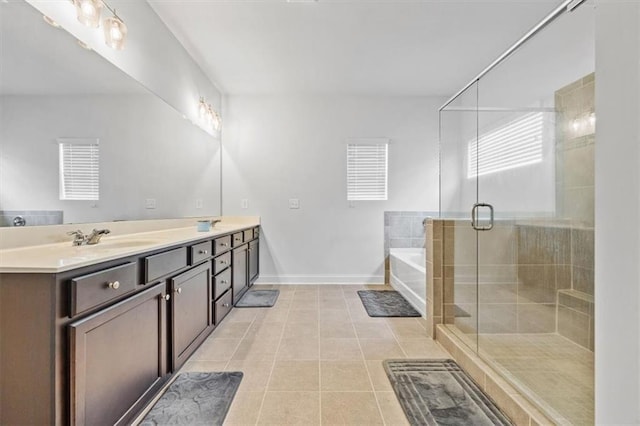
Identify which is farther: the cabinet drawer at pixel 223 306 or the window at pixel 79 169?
the cabinet drawer at pixel 223 306

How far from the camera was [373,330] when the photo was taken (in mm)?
2561

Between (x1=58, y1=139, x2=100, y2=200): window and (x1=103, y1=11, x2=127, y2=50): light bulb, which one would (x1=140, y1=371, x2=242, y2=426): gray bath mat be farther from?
(x1=103, y1=11, x2=127, y2=50): light bulb

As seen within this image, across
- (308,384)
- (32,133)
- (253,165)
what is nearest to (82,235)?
(32,133)

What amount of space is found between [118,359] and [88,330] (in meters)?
0.26

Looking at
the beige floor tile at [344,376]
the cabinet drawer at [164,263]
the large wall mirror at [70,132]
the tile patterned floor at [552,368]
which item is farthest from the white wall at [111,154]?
the tile patterned floor at [552,368]

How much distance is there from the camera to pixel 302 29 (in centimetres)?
264

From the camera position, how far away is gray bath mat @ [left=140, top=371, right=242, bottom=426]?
57.2 inches

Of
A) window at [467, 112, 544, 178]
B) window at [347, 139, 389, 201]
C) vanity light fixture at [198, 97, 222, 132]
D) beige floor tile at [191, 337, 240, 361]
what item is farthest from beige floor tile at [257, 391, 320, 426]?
vanity light fixture at [198, 97, 222, 132]

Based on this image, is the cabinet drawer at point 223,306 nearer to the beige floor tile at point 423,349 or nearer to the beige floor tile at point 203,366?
the beige floor tile at point 203,366

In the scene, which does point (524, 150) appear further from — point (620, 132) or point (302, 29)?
point (302, 29)

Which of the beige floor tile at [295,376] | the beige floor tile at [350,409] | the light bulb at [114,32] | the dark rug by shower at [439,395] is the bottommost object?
the beige floor tile at [350,409]

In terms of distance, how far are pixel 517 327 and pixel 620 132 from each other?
5.60 feet

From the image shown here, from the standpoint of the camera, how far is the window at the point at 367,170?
4.11m

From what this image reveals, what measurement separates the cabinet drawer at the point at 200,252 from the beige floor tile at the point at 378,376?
1331 mm
